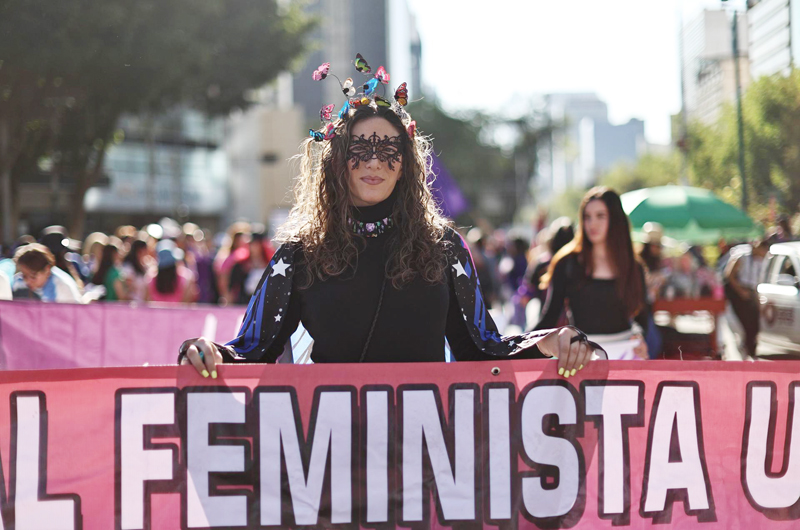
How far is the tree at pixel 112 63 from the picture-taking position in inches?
491

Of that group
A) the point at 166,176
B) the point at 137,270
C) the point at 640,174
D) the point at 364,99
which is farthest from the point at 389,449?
the point at 640,174

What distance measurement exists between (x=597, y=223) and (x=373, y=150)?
2868 millimetres

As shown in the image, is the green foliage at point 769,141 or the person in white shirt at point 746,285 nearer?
the person in white shirt at point 746,285

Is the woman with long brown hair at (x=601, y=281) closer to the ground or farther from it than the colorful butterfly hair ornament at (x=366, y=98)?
closer to the ground

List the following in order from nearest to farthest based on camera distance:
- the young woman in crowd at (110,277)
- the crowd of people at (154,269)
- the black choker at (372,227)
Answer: the black choker at (372,227) → the crowd of people at (154,269) → the young woman in crowd at (110,277)

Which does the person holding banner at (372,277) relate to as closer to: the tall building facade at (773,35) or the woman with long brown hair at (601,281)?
the woman with long brown hair at (601,281)

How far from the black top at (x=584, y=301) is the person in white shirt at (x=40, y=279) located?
3859 mm

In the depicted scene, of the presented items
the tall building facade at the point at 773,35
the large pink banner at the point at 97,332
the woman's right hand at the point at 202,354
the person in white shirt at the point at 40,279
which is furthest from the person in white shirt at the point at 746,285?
the woman's right hand at the point at 202,354

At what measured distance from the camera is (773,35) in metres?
9.93

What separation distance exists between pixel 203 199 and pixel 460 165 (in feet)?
63.4

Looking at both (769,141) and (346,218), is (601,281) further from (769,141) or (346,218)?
(769,141)

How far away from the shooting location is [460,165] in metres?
63.5

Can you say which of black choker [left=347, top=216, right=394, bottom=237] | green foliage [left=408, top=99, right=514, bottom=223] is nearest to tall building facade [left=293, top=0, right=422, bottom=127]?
green foliage [left=408, top=99, right=514, bottom=223]

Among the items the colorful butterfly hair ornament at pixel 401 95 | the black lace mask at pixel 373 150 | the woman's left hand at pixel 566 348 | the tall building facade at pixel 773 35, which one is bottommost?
the woman's left hand at pixel 566 348
